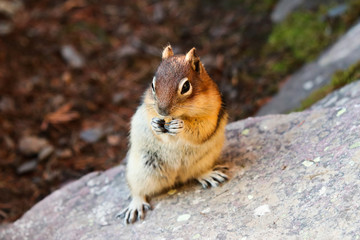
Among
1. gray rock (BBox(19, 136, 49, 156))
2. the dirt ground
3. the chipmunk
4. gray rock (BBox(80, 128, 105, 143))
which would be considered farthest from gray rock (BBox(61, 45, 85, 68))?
the chipmunk

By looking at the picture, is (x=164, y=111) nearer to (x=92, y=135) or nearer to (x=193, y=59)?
(x=193, y=59)

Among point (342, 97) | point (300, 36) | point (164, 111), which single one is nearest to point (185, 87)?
point (164, 111)

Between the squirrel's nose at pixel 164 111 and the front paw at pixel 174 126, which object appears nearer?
the squirrel's nose at pixel 164 111

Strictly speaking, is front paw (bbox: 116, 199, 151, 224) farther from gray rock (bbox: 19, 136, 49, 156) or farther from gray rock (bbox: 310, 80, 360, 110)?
gray rock (bbox: 19, 136, 49, 156)

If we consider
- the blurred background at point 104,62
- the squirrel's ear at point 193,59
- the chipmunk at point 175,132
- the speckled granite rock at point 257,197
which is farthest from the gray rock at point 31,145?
the squirrel's ear at point 193,59

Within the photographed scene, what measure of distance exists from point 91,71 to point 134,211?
11.6 feet

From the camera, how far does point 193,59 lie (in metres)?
2.99

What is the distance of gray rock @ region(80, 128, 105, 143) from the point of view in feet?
17.5

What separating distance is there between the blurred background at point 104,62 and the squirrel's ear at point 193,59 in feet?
7.42

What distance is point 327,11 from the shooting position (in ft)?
19.0

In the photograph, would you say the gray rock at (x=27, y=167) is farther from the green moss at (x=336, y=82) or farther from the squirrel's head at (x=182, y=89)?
the green moss at (x=336, y=82)

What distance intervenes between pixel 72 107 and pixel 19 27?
1800 millimetres

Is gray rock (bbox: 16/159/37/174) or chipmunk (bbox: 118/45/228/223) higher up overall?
gray rock (bbox: 16/159/37/174)

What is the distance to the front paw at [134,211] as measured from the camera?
318 centimetres
